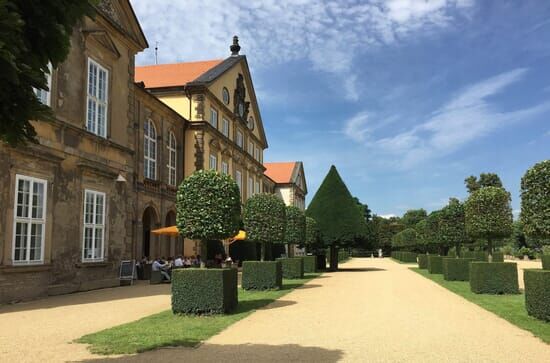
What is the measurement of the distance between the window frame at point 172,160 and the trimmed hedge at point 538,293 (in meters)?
21.7

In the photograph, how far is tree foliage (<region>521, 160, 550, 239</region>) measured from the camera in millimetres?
11094

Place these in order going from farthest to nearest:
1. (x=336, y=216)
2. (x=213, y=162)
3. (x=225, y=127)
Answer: (x=225, y=127) < (x=213, y=162) < (x=336, y=216)

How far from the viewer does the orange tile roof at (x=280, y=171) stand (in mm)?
67262

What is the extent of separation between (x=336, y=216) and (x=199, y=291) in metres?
20.7

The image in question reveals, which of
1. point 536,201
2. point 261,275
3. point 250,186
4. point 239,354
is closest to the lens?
point 239,354

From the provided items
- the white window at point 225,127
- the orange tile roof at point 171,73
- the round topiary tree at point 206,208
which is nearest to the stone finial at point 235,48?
the orange tile roof at point 171,73

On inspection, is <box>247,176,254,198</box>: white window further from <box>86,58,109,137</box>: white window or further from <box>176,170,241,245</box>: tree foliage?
<box>176,170,241,245</box>: tree foliage

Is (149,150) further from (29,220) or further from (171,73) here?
(29,220)

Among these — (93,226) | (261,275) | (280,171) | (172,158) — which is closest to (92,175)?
(93,226)

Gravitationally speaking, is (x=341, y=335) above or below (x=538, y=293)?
below

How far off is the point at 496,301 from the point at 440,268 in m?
12.6

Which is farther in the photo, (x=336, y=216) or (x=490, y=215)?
(x=336, y=216)

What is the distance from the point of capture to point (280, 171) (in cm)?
6944

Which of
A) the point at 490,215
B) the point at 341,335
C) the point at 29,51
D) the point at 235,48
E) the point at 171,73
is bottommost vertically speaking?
the point at 341,335
